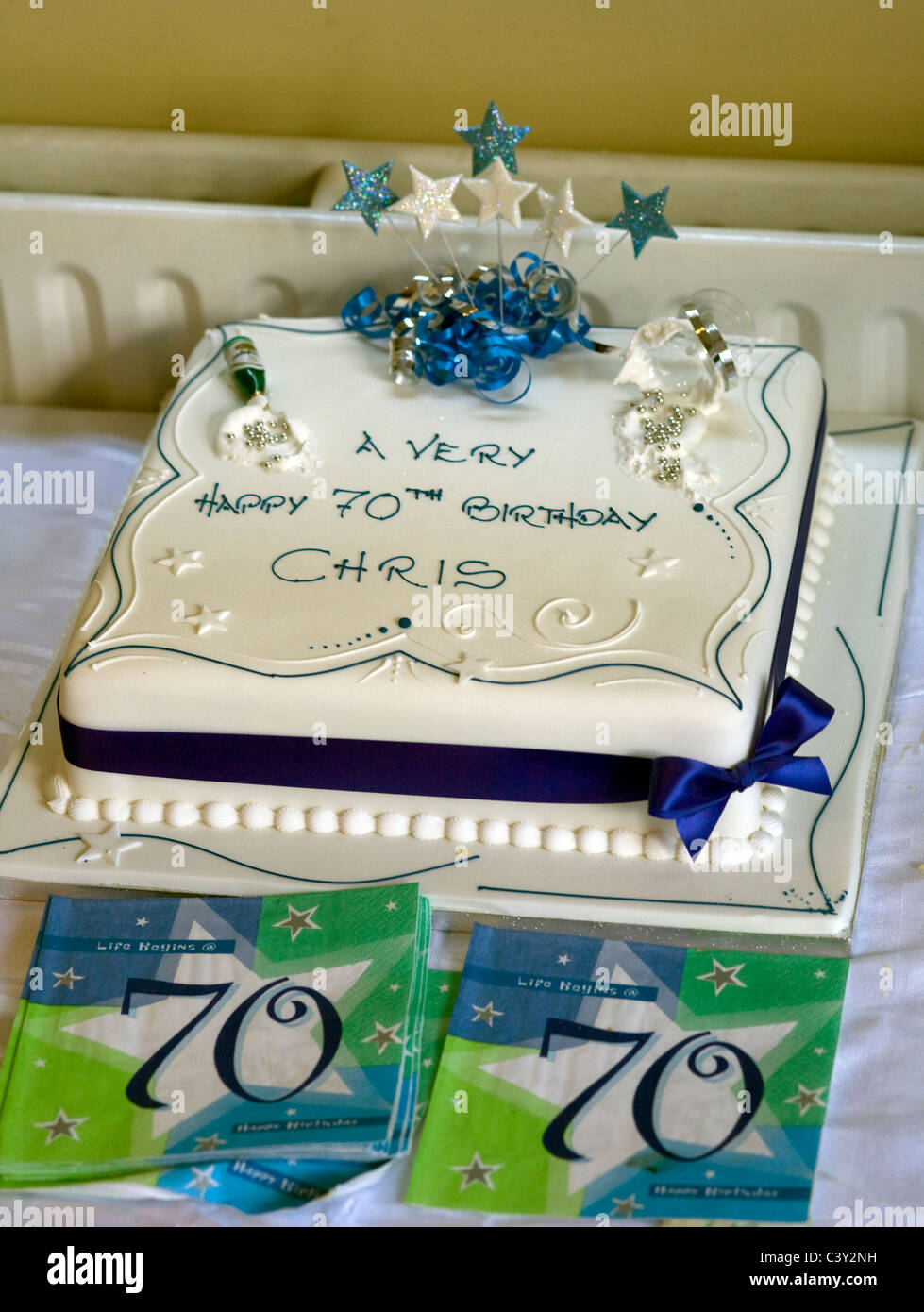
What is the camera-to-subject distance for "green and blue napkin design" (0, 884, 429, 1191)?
1.36m

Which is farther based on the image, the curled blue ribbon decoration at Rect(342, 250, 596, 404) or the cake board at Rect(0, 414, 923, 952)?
the curled blue ribbon decoration at Rect(342, 250, 596, 404)

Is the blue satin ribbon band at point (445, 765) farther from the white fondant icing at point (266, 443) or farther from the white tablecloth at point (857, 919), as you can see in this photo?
the white fondant icing at point (266, 443)

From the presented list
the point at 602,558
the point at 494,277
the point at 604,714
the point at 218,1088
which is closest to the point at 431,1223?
the point at 218,1088

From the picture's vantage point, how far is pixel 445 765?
1572mm

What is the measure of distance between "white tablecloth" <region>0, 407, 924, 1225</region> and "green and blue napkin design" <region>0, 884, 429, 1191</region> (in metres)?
0.04

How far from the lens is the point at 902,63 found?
2166 mm

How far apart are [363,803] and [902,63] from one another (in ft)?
4.56

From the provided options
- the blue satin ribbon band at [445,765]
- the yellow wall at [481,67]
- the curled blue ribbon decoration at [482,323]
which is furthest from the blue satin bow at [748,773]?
the yellow wall at [481,67]

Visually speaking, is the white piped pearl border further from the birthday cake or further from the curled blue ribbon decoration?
the curled blue ribbon decoration

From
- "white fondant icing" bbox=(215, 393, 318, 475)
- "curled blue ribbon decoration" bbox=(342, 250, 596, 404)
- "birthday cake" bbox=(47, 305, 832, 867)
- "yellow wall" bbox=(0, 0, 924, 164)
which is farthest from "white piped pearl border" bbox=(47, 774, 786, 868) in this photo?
"yellow wall" bbox=(0, 0, 924, 164)

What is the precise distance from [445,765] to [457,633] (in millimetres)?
141

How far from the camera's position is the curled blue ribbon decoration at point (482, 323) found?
73.9 inches

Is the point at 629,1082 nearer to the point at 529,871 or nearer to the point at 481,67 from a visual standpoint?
the point at 529,871

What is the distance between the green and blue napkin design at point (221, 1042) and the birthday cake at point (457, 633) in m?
0.13
